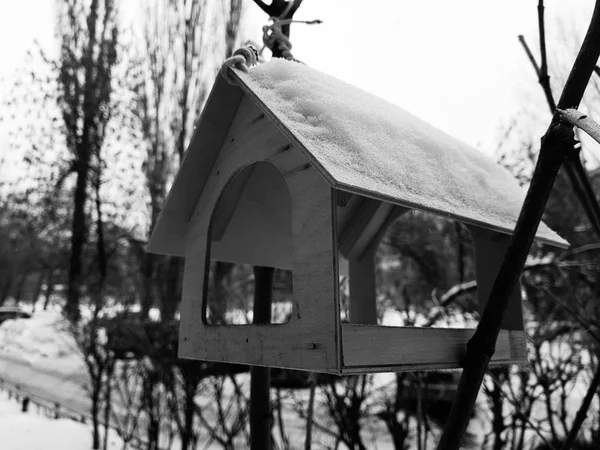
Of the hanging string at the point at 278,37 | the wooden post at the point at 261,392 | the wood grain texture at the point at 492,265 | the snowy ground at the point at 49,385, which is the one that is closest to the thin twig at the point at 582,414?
the wood grain texture at the point at 492,265

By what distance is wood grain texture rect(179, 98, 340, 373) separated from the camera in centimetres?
93

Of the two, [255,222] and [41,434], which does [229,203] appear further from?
[41,434]

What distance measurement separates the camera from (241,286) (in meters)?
7.34

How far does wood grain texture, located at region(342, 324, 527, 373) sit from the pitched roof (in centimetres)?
24

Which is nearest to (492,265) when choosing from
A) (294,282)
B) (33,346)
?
(294,282)

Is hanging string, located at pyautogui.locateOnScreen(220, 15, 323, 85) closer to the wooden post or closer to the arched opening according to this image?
the arched opening

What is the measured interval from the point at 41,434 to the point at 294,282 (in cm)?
552

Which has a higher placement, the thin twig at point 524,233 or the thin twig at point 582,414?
the thin twig at point 524,233

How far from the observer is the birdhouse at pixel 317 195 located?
35.9 inches

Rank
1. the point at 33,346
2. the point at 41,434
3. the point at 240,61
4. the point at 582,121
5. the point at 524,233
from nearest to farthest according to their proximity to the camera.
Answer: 1. the point at 582,121
2. the point at 524,233
3. the point at 240,61
4. the point at 41,434
5. the point at 33,346

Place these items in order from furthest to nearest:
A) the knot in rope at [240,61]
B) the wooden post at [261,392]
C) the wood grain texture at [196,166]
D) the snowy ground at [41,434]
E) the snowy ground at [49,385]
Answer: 1. the snowy ground at [49,385]
2. the snowy ground at [41,434]
3. the wooden post at [261,392]
4. the wood grain texture at [196,166]
5. the knot in rope at [240,61]

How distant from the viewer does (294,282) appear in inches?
40.1

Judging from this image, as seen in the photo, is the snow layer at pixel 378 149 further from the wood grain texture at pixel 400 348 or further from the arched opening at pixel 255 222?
the arched opening at pixel 255 222

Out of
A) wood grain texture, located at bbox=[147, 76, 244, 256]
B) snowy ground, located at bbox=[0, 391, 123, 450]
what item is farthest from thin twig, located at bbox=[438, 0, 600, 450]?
snowy ground, located at bbox=[0, 391, 123, 450]
